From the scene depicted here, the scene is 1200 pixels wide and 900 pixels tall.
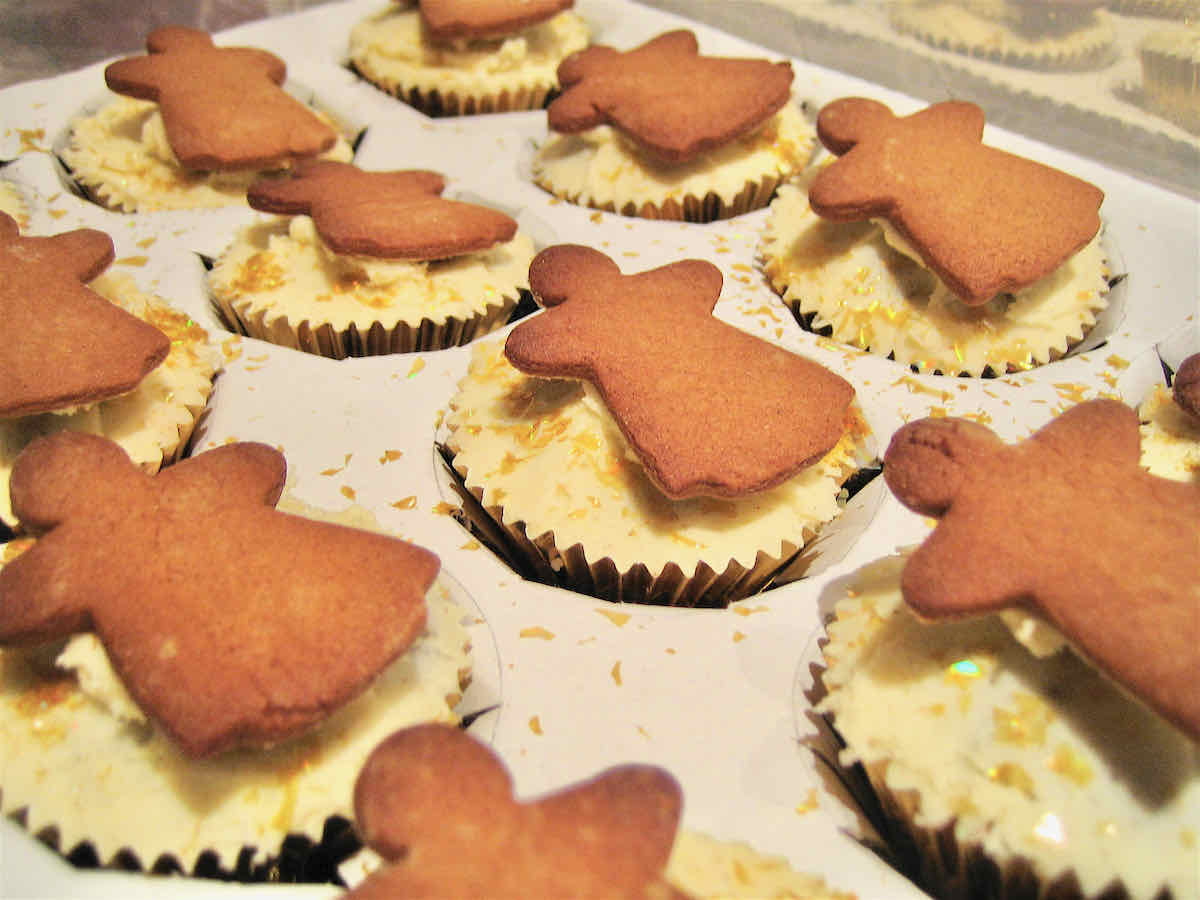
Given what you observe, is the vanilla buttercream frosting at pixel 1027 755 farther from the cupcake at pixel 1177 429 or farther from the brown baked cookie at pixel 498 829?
the cupcake at pixel 1177 429

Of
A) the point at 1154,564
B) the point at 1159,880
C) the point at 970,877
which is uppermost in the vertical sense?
the point at 1154,564

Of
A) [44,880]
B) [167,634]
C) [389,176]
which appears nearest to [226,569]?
[167,634]

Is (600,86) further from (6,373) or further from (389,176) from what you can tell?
(6,373)

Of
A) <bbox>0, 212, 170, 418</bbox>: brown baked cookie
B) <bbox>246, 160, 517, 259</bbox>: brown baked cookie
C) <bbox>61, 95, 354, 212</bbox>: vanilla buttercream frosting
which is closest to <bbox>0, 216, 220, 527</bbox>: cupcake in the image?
<bbox>0, 212, 170, 418</bbox>: brown baked cookie

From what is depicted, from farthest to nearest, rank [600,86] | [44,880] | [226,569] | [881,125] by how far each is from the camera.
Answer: [600,86], [881,125], [226,569], [44,880]

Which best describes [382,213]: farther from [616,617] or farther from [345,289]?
[616,617]

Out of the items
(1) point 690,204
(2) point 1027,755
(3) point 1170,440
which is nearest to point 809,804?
(2) point 1027,755

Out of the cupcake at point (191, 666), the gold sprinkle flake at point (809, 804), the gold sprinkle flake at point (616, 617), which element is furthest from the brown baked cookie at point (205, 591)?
the gold sprinkle flake at point (809, 804)

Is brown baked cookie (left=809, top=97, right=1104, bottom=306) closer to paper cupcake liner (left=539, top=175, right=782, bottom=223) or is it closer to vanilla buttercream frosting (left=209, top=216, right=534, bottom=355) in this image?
paper cupcake liner (left=539, top=175, right=782, bottom=223)
